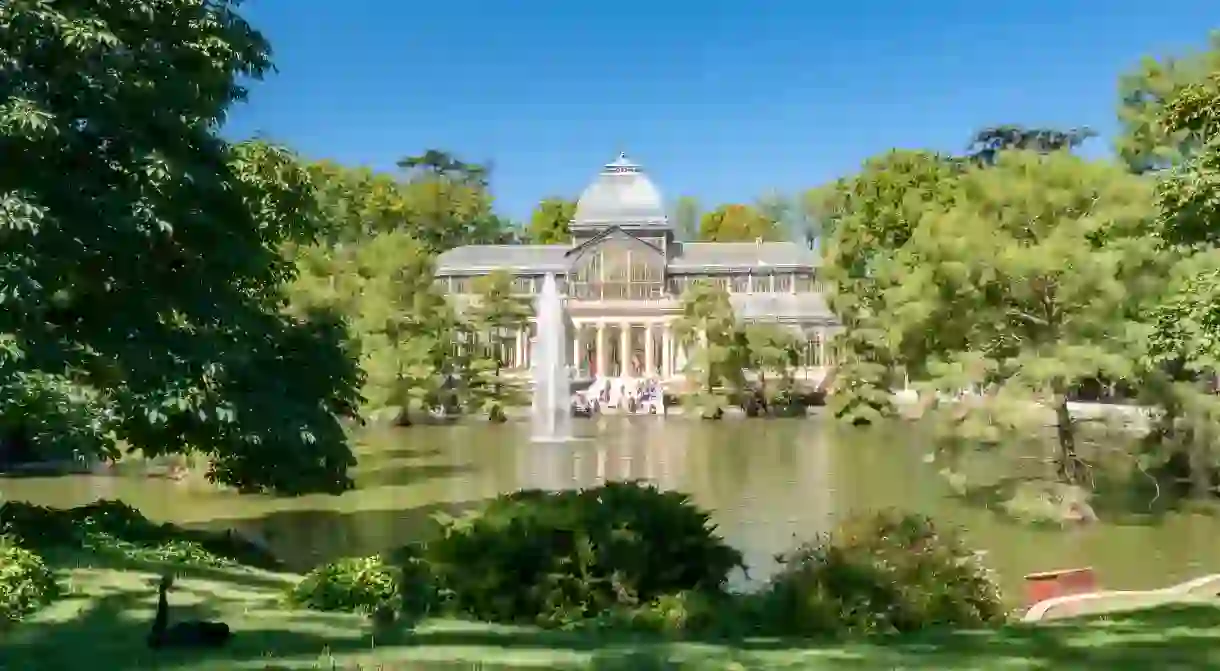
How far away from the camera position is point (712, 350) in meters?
44.0

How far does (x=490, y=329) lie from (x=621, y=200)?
1970 cm

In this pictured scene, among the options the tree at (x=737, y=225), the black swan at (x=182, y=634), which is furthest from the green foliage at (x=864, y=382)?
the tree at (x=737, y=225)

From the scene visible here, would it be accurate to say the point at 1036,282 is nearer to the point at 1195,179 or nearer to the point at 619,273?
the point at 1195,179

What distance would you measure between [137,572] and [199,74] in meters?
5.44

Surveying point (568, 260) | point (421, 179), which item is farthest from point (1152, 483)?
point (421, 179)

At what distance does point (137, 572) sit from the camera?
1055cm

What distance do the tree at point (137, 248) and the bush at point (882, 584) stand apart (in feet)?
20.1

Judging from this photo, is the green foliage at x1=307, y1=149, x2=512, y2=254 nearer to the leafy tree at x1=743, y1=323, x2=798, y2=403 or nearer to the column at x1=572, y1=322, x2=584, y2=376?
the column at x1=572, y1=322, x2=584, y2=376

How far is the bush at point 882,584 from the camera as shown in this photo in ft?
28.7

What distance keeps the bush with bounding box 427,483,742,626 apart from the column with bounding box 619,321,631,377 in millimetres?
48548

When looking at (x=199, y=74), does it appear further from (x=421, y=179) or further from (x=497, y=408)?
(x=421, y=179)

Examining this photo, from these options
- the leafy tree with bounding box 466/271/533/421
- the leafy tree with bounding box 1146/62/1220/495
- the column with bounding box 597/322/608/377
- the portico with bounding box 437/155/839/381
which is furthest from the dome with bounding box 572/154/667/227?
Answer: the leafy tree with bounding box 1146/62/1220/495

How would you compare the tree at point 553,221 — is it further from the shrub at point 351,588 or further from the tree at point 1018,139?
the shrub at point 351,588

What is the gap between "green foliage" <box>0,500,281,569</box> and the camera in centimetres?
1145
